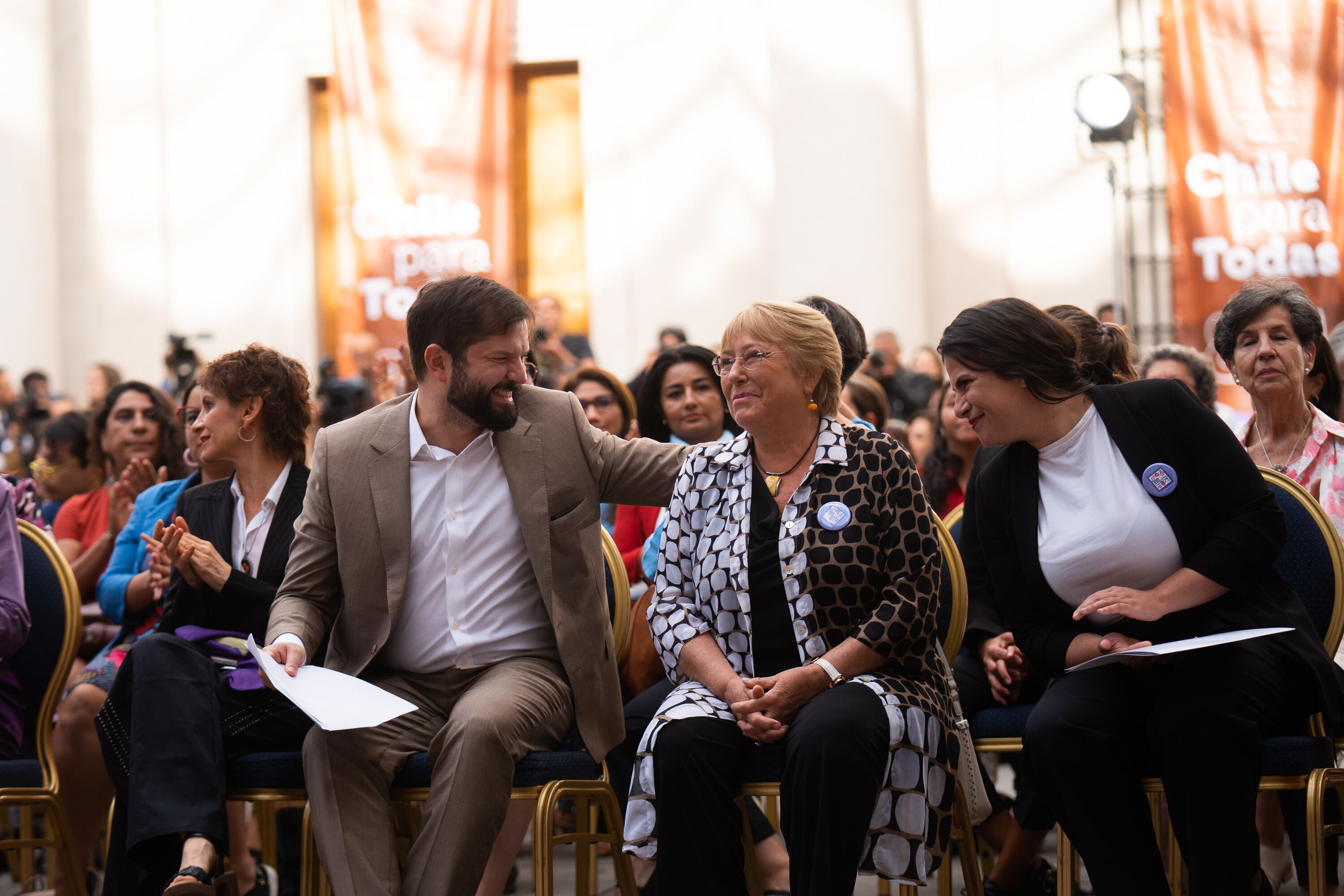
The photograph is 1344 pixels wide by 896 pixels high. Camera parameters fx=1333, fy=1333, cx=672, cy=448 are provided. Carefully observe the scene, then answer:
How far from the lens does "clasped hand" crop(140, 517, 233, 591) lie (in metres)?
2.99

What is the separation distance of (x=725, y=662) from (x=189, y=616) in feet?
4.30

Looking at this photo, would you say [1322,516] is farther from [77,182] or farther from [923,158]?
[77,182]

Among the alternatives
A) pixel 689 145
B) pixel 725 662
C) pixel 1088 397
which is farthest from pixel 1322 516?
pixel 689 145

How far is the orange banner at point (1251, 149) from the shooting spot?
8469 mm

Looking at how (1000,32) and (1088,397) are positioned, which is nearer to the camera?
(1088,397)

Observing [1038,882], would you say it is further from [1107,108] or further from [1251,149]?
[1251,149]

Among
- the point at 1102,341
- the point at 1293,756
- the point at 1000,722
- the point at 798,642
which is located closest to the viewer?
the point at 1293,756

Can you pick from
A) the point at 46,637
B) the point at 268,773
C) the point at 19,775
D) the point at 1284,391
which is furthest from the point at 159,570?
the point at 1284,391

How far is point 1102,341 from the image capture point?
3338mm

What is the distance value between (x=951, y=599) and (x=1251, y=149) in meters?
6.79

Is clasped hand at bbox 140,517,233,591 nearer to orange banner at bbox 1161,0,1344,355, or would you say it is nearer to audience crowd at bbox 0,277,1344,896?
audience crowd at bbox 0,277,1344,896

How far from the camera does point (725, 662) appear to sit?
2.69 meters

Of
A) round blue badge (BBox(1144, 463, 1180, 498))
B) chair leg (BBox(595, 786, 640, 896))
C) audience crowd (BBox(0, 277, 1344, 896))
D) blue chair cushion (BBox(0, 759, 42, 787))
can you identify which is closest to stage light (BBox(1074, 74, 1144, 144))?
audience crowd (BBox(0, 277, 1344, 896))

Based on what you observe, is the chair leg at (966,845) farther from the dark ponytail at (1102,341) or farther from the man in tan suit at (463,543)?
the dark ponytail at (1102,341)
